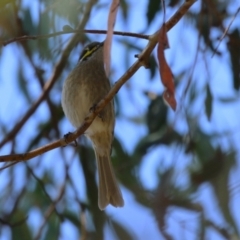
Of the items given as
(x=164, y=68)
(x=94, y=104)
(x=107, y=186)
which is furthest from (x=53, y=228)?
(x=164, y=68)

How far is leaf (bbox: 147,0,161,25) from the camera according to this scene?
9.93 ft

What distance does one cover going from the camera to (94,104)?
2928mm

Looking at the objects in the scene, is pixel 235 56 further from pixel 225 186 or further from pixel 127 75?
pixel 127 75

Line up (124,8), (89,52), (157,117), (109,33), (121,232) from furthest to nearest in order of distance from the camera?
(124,8), (157,117), (89,52), (121,232), (109,33)

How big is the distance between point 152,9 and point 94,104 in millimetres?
472

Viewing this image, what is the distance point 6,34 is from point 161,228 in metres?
1.40

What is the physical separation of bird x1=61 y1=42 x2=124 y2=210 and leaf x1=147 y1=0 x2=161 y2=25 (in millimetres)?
305

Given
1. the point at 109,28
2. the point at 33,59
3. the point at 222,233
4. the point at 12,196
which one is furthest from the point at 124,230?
the point at 33,59

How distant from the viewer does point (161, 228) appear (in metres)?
2.23

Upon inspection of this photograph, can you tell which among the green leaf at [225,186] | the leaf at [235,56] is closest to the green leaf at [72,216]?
the green leaf at [225,186]

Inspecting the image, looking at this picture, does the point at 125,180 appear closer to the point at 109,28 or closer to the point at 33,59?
the point at 33,59

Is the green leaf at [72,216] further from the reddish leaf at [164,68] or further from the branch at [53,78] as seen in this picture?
the reddish leaf at [164,68]

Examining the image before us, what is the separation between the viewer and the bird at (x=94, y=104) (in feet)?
9.90

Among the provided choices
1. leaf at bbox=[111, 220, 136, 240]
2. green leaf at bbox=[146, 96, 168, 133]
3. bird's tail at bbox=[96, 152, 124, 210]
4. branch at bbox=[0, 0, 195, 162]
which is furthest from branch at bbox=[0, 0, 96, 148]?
branch at bbox=[0, 0, 195, 162]
